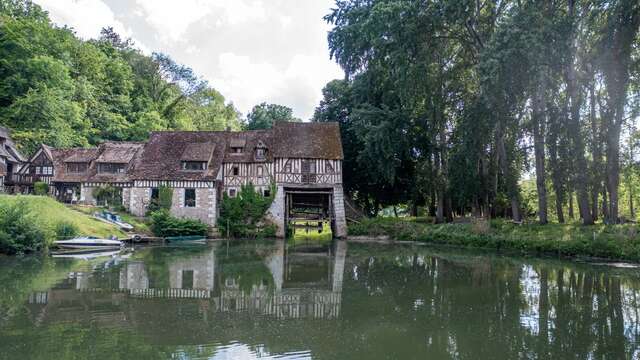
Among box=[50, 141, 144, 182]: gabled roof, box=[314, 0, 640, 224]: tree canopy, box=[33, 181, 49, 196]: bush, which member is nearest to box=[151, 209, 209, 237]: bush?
box=[50, 141, 144, 182]: gabled roof

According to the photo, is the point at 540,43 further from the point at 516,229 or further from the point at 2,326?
the point at 2,326

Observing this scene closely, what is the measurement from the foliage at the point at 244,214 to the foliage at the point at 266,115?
20.9 meters

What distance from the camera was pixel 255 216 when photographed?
34312 millimetres

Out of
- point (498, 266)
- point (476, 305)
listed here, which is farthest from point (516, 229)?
point (476, 305)

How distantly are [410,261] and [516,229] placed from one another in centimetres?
759

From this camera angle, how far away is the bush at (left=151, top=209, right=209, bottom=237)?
31219 millimetres

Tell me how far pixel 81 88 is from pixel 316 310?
43.5 m

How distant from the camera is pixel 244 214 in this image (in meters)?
34.3

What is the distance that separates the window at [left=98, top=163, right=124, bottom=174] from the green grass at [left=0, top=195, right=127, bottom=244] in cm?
649

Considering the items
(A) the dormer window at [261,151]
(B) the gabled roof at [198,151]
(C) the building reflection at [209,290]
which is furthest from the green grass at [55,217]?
(A) the dormer window at [261,151]

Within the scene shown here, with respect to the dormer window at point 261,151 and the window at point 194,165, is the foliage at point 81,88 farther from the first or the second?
the dormer window at point 261,151

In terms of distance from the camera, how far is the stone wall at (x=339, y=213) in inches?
1341

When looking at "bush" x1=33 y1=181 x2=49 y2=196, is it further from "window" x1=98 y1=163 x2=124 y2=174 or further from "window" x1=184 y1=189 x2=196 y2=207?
"window" x1=184 y1=189 x2=196 y2=207

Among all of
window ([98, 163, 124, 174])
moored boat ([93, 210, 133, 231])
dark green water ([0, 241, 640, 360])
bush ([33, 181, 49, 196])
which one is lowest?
dark green water ([0, 241, 640, 360])
